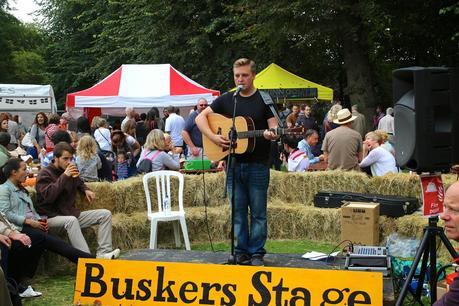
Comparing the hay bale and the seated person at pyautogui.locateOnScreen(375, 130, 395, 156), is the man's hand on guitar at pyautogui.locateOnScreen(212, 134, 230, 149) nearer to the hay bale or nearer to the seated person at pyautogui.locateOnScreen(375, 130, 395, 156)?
the hay bale

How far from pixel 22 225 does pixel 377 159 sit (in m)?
4.72

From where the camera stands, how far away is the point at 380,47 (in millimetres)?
25391

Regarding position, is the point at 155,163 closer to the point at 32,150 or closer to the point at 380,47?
the point at 32,150

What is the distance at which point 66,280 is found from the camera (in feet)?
22.9

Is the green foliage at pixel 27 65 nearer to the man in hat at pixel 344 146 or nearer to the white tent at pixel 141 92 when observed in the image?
the white tent at pixel 141 92

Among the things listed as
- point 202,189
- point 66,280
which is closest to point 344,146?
point 202,189

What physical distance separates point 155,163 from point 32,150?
5595 mm

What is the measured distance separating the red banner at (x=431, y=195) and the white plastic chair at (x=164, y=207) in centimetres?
373

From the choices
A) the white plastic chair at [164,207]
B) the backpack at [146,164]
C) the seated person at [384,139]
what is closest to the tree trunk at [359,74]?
the seated person at [384,139]

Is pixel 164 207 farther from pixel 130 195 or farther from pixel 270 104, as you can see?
pixel 270 104

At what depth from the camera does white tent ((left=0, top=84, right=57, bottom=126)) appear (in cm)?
2311

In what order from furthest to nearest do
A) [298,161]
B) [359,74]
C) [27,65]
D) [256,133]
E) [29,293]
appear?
[27,65]
[359,74]
[298,161]
[29,293]
[256,133]

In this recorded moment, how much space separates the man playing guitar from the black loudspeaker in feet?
4.07

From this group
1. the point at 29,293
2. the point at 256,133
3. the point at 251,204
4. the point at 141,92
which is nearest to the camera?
the point at 256,133
